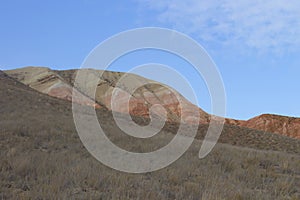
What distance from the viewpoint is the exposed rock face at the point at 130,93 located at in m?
111

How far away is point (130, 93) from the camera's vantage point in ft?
436

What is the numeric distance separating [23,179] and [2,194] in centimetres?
106

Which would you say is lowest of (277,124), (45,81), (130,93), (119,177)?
(119,177)

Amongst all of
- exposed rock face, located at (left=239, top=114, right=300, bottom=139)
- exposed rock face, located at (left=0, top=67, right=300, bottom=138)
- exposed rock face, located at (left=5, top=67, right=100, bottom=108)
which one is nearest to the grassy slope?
exposed rock face, located at (left=0, top=67, right=300, bottom=138)

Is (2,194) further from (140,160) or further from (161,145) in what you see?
(161,145)

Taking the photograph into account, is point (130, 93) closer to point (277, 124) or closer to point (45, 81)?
point (45, 81)

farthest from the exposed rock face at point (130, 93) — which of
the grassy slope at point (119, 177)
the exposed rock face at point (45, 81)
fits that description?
the grassy slope at point (119, 177)

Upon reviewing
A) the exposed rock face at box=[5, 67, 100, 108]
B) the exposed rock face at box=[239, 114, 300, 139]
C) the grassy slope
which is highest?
the exposed rock face at box=[5, 67, 100, 108]

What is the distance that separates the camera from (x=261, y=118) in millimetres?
116688

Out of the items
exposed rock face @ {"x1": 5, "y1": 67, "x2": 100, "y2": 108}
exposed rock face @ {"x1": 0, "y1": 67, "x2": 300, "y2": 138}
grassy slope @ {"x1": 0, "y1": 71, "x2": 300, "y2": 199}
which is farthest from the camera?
exposed rock face @ {"x1": 5, "y1": 67, "x2": 100, "y2": 108}

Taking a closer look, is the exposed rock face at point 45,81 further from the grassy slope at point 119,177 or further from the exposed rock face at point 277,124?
the grassy slope at point 119,177

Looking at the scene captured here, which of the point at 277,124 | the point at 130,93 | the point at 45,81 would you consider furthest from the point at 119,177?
the point at 45,81

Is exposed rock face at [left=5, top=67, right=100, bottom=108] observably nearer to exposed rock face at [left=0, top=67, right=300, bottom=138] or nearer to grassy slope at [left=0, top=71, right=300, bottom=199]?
exposed rock face at [left=0, top=67, right=300, bottom=138]

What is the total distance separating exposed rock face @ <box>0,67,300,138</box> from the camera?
365 feet
